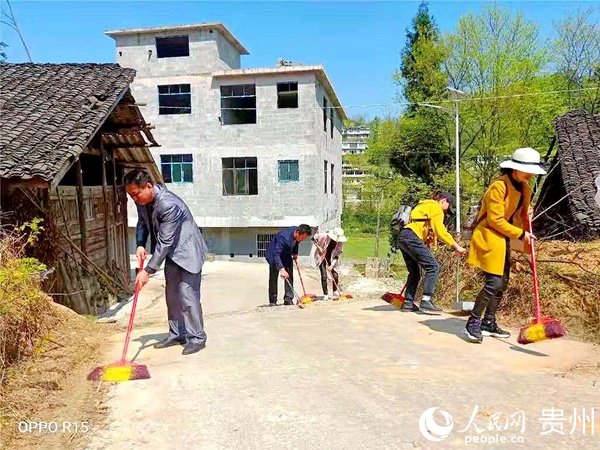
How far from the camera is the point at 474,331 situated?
5.05 meters

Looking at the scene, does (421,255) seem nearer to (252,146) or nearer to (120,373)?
(120,373)

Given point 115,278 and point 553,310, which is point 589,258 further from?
point 115,278

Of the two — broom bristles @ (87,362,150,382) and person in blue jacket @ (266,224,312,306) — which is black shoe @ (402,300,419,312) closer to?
person in blue jacket @ (266,224,312,306)

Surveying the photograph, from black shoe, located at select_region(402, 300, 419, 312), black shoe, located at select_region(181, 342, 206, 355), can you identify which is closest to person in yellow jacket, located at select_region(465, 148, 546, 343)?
black shoe, located at select_region(402, 300, 419, 312)

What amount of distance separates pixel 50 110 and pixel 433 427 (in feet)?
28.9

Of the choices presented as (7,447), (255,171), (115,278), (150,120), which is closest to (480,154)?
(255,171)

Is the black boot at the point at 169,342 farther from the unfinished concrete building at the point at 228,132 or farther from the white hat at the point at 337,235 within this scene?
the unfinished concrete building at the point at 228,132

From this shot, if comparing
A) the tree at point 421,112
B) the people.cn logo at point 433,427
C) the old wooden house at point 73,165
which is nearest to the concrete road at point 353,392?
the people.cn logo at point 433,427

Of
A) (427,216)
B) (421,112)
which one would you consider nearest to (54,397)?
(427,216)

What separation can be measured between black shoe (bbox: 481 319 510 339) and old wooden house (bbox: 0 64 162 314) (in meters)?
5.78

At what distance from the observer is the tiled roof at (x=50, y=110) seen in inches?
293

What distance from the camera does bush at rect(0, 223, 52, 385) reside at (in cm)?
412

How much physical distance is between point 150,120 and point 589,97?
2291 cm

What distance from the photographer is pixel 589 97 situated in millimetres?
27469
